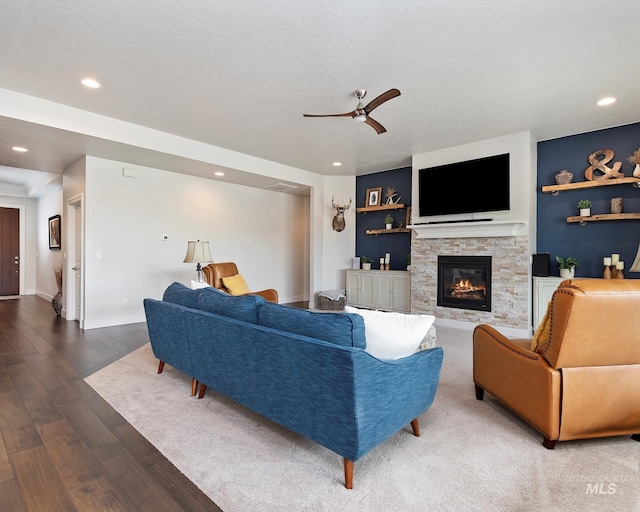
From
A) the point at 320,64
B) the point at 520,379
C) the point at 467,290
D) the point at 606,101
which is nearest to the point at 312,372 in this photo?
the point at 520,379

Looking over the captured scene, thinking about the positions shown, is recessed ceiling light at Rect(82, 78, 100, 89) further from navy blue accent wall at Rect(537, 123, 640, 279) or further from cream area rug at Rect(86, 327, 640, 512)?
navy blue accent wall at Rect(537, 123, 640, 279)

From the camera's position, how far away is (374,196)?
6906 mm

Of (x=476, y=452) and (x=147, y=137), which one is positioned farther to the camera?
(x=147, y=137)

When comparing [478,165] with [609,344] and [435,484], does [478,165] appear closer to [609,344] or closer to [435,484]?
[609,344]

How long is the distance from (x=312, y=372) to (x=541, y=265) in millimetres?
4289

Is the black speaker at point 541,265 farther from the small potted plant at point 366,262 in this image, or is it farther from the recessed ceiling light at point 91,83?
the recessed ceiling light at point 91,83

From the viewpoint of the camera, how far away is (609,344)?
6.22 feet

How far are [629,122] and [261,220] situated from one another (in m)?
6.10

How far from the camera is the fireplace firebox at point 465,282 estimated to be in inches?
199

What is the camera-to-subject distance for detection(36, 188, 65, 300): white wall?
7176 millimetres

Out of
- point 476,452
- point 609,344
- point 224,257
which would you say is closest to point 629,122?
point 609,344

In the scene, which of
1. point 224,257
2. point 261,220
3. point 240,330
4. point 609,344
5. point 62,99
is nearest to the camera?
point 609,344

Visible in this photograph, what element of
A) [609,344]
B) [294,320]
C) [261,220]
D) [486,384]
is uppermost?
[261,220]

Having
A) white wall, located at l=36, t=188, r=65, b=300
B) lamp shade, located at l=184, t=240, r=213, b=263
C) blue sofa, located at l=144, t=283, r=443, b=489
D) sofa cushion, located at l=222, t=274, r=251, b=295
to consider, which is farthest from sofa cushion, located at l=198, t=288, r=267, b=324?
white wall, located at l=36, t=188, r=65, b=300
